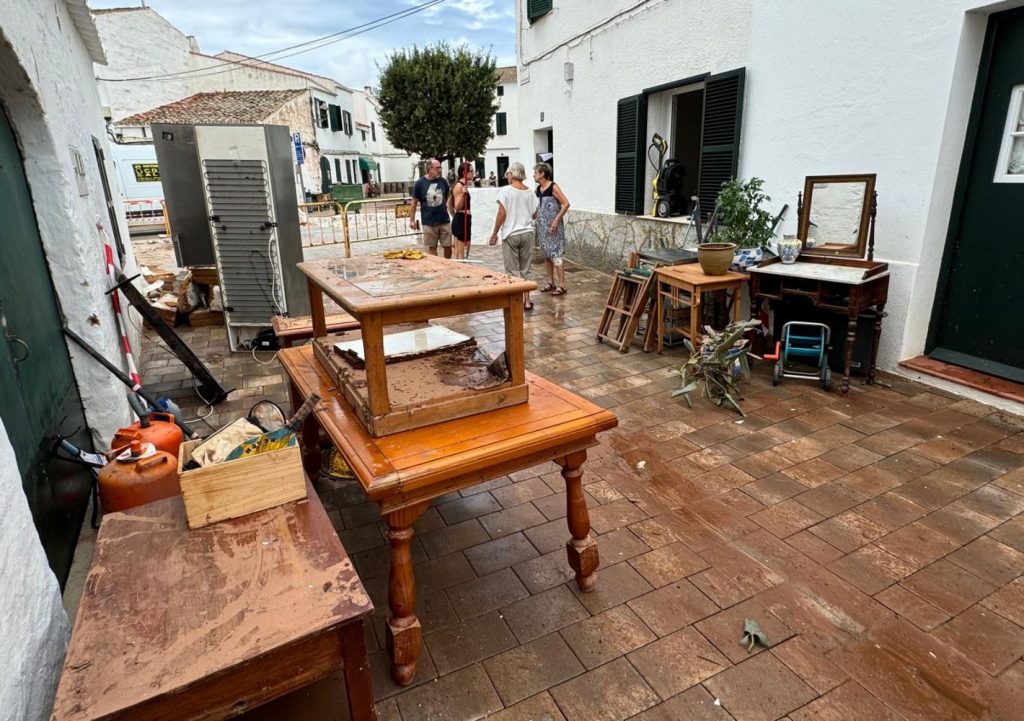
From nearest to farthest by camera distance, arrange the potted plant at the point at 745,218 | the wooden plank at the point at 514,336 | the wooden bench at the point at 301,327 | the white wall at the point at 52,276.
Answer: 1. the white wall at the point at 52,276
2. the wooden plank at the point at 514,336
3. the wooden bench at the point at 301,327
4. the potted plant at the point at 745,218

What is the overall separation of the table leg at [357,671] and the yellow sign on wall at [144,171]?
18942 millimetres

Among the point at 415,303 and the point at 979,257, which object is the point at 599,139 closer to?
→ the point at 979,257

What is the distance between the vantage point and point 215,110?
2073 centimetres

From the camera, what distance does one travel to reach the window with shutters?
5902 millimetres

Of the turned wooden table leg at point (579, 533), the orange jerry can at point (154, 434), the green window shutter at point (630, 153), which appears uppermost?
A: the green window shutter at point (630, 153)

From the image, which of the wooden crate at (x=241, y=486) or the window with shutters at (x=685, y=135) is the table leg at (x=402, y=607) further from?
the window with shutters at (x=685, y=135)

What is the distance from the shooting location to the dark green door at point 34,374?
2.27m

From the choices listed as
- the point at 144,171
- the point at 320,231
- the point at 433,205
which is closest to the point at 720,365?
the point at 433,205

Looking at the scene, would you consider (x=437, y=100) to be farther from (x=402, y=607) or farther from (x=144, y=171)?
(x=402, y=607)

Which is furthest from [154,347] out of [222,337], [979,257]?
[979,257]

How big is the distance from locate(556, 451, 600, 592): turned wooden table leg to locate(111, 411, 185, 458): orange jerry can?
75.4 inches

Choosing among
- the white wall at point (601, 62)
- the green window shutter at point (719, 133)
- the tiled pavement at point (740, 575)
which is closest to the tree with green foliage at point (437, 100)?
the white wall at point (601, 62)

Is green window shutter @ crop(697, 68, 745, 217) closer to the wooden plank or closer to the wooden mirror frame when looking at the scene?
the wooden mirror frame

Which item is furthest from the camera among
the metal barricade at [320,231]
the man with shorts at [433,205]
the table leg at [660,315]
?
the metal barricade at [320,231]
